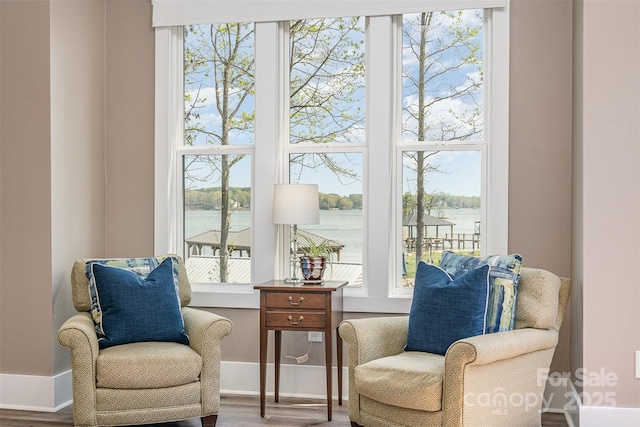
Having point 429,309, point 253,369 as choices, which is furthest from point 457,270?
point 253,369

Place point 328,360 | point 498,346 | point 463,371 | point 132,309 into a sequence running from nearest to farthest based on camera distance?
1. point 463,371
2. point 498,346
3. point 132,309
4. point 328,360

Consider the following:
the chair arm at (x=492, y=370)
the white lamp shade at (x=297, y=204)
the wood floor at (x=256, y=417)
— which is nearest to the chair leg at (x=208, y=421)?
the wood floor at (x=256, y=417)

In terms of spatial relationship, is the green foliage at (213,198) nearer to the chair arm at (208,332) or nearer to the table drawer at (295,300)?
the table drawer at (295,300)

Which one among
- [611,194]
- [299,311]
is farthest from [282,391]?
[611,194]

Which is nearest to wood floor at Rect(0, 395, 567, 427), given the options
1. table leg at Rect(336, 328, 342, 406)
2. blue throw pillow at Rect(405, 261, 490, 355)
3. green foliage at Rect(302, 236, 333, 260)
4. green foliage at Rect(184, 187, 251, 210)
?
table leg at Rect(336, 328, 342, 406)

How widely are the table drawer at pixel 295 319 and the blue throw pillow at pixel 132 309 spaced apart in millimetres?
481

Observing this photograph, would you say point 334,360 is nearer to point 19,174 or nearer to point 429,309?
point 429,309

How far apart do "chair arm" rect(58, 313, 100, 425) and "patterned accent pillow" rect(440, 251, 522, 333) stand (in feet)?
6.11

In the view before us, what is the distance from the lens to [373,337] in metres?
3.55

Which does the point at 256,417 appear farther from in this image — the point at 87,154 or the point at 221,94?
the point at 221,94

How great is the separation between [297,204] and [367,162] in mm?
604

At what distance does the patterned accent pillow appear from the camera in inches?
136

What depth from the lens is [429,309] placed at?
3.53 m

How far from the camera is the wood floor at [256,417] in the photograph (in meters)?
3.92
